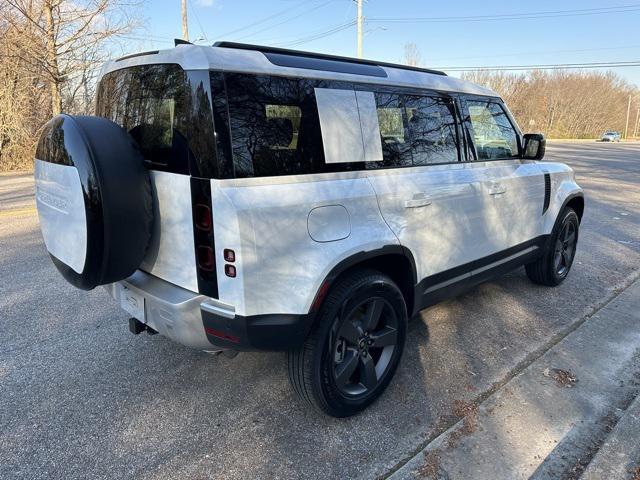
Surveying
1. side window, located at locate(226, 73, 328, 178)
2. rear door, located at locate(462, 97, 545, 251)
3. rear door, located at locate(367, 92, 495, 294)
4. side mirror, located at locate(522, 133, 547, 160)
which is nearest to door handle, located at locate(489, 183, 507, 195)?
rear door, located at locate(462, 97, 545, 251)

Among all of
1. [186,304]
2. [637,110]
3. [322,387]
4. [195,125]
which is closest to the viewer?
[195,125]

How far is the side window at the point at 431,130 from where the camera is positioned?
10.1 feet

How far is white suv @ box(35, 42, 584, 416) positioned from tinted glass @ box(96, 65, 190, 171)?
1 cm

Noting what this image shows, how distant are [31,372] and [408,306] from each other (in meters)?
2.64

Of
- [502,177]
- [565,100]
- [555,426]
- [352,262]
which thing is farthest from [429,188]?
[565,100]

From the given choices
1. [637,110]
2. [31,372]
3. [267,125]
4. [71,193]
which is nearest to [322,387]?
[267,125]

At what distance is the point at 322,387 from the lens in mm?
2531

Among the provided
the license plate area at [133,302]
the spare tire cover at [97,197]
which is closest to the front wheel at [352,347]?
the license plate area at [133,302]

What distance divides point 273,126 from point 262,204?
421mm

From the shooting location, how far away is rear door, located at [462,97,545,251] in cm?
358

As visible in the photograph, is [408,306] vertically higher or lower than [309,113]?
lower

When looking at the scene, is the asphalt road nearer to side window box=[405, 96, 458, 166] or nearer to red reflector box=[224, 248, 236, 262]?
red reflector box=[224, 248, 236, 262]

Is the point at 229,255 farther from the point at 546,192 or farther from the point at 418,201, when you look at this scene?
the point at 546,192

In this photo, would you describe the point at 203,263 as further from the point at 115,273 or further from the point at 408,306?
the point at 408,306
